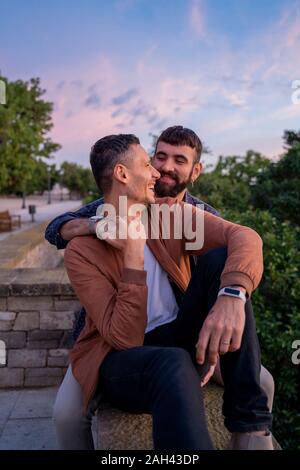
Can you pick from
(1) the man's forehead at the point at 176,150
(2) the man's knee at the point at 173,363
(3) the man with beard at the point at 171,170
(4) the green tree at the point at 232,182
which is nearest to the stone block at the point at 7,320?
(3) the man with beard at the point at 171,170

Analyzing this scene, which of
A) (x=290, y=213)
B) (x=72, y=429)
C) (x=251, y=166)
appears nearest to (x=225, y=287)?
(x=72, y=429)

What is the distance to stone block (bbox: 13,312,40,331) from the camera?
3525mm

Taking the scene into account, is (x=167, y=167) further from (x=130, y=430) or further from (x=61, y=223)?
(x=130, y=430)

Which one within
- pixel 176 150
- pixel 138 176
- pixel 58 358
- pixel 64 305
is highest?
pixel 176 150

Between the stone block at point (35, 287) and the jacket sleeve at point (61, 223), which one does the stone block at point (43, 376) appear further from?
the jacket sleeve at point (61, 223)

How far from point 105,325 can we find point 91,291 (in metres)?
0.15

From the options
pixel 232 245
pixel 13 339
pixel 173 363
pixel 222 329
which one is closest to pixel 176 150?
pixel 232 245

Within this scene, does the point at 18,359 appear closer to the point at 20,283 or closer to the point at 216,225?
the point at 20,283

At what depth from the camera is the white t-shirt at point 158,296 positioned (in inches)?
76.4

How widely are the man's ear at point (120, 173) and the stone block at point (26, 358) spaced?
2069mm

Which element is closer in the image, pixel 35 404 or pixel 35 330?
pixel 35 404

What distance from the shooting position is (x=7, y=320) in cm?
353

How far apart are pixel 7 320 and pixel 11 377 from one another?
420mm
